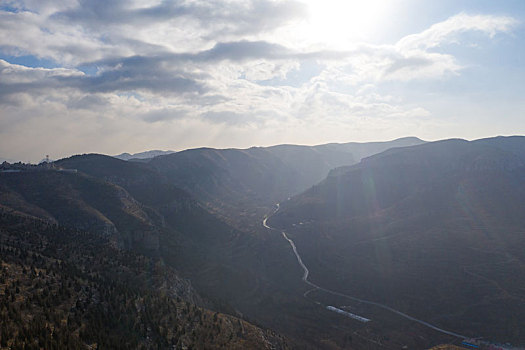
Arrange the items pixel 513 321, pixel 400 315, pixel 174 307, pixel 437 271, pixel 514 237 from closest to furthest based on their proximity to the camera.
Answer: pixel 174 307, pixel 513 321, pixel 400 315, pixel 437 271, pixel 514 237

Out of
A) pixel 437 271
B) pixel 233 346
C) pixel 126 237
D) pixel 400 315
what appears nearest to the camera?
pixel 233 346

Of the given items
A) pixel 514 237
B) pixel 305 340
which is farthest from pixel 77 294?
pixel 514 237

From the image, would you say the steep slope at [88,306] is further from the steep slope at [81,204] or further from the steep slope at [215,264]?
the steep slope at [215,264]

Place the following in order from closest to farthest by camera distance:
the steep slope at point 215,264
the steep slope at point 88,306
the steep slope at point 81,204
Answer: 1. the steep slope at point 88,306
2. the steep slope at point 81,204
3. the steep slope at point 215,264

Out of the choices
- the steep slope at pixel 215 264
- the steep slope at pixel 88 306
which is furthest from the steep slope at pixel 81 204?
the steep slope at pixel 88 306

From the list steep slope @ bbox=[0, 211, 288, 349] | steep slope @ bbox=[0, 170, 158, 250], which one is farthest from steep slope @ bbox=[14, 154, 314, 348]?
steep slope @ bbox=[0, 211, 288, 349]

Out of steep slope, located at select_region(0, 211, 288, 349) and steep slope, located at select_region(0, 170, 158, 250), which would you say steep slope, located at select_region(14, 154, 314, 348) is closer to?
steep slope, located at select_region(0, 170, 158, 250)

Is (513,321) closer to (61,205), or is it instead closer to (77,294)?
(77,294)

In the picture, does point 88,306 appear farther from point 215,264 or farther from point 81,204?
point 215,264

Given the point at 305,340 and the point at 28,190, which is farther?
the point at 28,190

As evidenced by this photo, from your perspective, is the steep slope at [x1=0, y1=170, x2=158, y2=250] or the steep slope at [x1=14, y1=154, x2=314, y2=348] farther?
the steep slope at [x1=14, y1=154, x2=314, y2=348]

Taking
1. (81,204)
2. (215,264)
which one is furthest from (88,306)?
(215,264)
